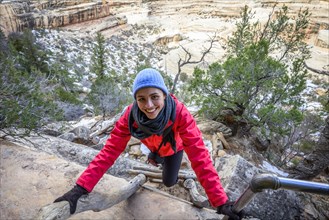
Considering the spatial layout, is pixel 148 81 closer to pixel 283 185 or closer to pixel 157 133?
pixel 157 133

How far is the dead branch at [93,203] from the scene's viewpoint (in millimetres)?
1623

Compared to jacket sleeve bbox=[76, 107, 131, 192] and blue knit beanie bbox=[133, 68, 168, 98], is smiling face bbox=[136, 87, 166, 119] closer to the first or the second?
blue knit beanie bbox=[133, 68, 168, 98]

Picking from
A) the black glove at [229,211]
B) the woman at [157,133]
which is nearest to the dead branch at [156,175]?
the woman at [157,133]

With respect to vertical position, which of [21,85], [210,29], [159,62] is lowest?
[159,62]

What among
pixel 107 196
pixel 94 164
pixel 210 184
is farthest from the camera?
pixel 107 196

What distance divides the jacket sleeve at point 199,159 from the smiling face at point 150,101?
0.23 meters

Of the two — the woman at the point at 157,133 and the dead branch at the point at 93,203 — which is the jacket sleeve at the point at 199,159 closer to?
the woman at the point at 157,133

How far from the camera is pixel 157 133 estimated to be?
188cm

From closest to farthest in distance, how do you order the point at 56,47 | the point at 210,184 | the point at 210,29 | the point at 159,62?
1. the point at 210,184
2. the point at 56,47
3. the point at 159,62
4. the point at 210,29

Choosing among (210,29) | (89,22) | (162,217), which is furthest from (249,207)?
(89,22)

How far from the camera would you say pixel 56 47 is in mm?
21047

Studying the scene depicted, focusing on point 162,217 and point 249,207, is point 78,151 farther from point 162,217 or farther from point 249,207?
point 249,207

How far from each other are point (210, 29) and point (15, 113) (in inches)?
1172

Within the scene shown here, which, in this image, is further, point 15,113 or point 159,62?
point 159,62
